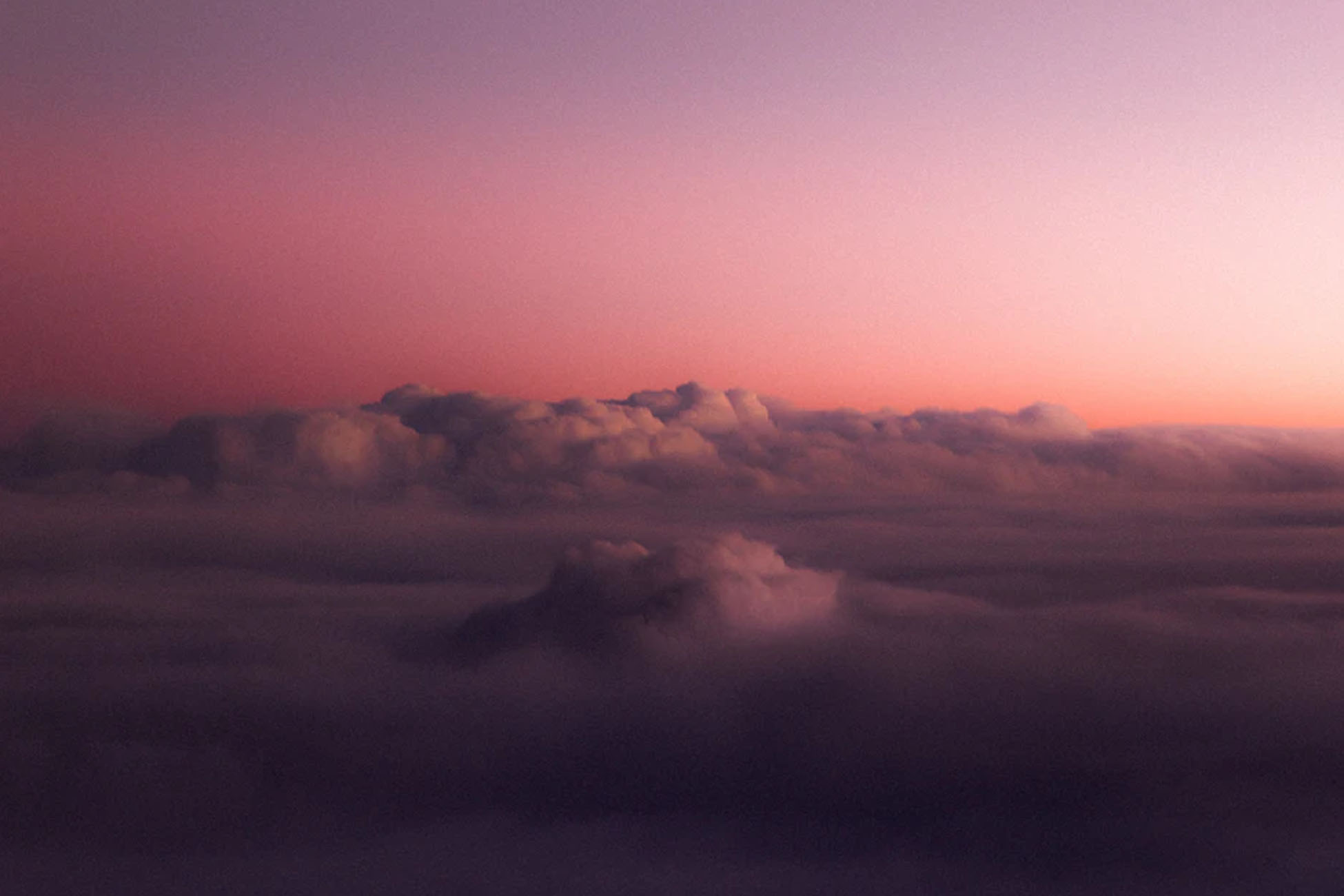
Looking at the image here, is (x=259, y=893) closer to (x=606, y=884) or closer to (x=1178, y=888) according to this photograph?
(x=606, y=884)

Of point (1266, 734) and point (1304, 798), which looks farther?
point (1266, 734)

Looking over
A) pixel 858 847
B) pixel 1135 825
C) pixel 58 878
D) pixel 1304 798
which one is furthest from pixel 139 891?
pixel 1304 798

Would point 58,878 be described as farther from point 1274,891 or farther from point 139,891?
point 1274,891

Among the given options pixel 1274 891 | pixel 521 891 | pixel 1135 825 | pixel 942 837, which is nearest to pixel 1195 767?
pixel 1135 825

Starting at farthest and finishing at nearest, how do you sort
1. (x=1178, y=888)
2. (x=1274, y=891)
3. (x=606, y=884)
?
1. (x=606, y=884)
2. (x=1178, y=888)
3. (x=1274, y=891)

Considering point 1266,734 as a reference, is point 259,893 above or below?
below

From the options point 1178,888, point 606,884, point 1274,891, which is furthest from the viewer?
point 606,884

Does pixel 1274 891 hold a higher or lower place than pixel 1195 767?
lower

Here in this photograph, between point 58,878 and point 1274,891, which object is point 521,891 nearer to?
point 58,878

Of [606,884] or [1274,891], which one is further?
[606,884]
